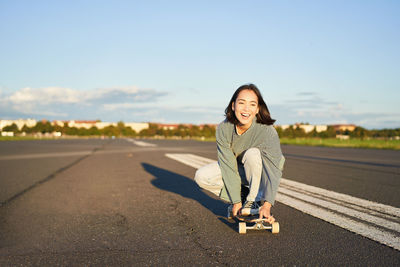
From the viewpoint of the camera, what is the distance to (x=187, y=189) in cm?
622

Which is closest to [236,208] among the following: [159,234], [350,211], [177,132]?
[159,234]

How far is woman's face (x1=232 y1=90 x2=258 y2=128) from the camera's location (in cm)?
348

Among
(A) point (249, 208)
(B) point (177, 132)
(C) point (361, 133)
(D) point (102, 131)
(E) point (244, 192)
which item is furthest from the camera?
(D) point (102, 131)

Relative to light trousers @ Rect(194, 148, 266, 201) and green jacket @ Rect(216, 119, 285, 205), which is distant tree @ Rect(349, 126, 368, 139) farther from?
green jacket @ Rect(216, 119, 285, 205)

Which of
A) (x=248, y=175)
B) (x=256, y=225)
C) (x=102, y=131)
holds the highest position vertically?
(x=102, y=131)

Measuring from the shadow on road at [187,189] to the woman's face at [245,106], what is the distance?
1.41 meters

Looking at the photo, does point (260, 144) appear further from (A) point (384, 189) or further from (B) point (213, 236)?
(A) point (384, 189)

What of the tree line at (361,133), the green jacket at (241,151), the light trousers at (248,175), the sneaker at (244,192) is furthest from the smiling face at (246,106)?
the tree line at (361,133)

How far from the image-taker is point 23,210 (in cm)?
453

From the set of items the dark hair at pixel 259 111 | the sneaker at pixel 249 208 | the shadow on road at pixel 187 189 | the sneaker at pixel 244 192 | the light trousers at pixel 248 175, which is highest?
the dark hair at pixel 259 111

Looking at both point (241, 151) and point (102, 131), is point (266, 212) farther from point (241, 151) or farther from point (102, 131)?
point (102, 131)

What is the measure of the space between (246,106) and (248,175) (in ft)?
2.62

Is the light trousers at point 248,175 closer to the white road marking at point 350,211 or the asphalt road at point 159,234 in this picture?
the asphalt road at point 159,234

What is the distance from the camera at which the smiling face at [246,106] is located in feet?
11.4
